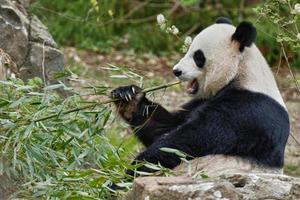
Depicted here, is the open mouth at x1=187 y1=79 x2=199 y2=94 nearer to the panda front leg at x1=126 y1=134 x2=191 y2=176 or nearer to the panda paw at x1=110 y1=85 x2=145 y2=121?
the panda paw at x1=110 y1=85 x2=145 y2=121

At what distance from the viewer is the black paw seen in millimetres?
6085

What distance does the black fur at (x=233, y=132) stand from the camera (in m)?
5.83

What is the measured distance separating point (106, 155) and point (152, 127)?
768 mm

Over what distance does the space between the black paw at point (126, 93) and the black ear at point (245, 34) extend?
2.52ft

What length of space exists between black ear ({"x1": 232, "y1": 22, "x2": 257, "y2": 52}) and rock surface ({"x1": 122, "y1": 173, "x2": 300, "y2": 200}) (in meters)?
1.73

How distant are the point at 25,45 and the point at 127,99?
158 centimetres

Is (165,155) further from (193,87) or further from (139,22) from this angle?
(139,22)

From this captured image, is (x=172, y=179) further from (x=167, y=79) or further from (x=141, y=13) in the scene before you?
(x=141, y=13)

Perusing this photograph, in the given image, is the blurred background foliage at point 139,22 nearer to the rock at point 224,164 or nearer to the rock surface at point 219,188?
the rock at point 224,164

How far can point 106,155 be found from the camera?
5816 mm

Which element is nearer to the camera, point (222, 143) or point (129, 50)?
point (222, 143)

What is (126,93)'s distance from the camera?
20.1ft

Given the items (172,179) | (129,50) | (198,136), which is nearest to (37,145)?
(198,136)

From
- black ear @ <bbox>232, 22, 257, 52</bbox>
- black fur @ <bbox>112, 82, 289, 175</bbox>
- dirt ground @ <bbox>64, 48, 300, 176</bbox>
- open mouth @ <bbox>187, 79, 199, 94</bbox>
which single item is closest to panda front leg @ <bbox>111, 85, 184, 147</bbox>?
open mouth @ <bbox>187, 79, 199, 94</bbox>
